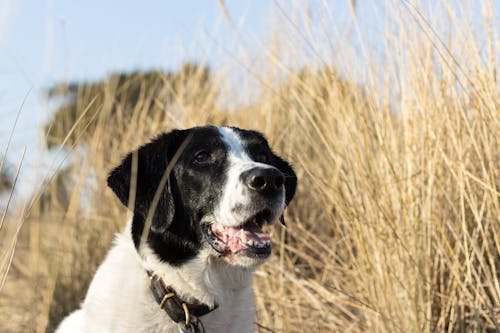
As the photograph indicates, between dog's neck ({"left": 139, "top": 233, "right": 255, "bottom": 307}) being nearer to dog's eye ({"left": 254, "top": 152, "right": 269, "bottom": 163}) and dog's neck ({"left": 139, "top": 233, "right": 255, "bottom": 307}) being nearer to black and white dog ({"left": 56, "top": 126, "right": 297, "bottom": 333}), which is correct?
black and white dog ({"left": 56, "top": 126, "right": 297, "bottom": 333})

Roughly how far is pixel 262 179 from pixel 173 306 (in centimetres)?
58

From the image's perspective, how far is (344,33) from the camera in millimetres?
3545

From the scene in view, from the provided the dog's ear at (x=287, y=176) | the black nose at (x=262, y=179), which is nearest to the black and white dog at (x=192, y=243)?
the black nose at (x=262, y=179)

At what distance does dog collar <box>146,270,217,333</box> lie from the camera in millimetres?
2600

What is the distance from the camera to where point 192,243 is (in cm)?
271

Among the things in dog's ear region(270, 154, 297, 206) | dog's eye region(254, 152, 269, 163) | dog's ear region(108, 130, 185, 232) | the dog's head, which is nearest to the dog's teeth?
the dog's head

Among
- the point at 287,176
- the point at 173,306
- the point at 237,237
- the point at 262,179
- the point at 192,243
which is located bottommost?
the point at 173,306

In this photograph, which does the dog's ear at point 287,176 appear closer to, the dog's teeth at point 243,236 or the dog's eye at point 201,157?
the dog's eye at point 201,157

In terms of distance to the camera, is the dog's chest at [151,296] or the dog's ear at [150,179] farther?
the dog's ear at [150,179]

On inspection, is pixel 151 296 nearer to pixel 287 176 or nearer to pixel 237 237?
pixel 237 237

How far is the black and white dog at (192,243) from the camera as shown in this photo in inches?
101

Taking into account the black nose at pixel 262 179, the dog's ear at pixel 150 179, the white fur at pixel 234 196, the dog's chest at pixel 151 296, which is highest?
the black nose at pixel 262 179

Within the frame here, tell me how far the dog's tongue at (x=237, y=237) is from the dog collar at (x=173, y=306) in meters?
0.27

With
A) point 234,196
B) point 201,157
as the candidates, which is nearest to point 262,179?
point 234,196
